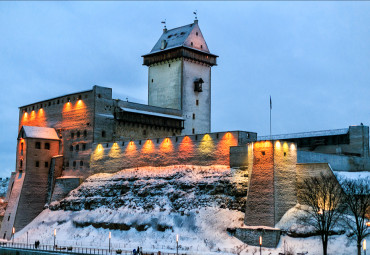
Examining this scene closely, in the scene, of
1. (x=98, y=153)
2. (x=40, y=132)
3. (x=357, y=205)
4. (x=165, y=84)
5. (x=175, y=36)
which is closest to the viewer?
(x=357, y=205)

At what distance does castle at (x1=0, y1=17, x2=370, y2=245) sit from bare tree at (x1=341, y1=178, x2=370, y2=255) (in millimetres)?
7069

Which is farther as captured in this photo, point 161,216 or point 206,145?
point 206,145

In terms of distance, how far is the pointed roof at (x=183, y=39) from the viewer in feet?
287

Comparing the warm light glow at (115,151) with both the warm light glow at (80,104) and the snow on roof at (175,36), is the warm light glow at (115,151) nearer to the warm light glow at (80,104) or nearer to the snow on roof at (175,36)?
the warm light glow at (80,104)

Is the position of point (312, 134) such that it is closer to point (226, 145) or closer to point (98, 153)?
point (226, 145)

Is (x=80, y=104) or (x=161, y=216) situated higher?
(x=80, y=104)

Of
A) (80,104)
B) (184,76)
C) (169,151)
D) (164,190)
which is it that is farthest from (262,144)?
(80,104)

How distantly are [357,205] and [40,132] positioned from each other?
46714 mm

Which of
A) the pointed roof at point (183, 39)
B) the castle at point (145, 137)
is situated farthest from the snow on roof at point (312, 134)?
the pointed roof at point (183, 39)

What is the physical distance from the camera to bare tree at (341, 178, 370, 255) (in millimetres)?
48656

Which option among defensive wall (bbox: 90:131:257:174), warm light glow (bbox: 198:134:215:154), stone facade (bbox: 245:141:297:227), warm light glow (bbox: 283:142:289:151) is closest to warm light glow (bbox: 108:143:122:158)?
defensive wall (bbox: 90:131:257:174)

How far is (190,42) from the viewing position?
87500mm

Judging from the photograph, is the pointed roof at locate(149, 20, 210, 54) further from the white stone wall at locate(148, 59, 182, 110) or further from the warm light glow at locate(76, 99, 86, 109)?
the warm light glow at locate(76, 99, 86, 109)

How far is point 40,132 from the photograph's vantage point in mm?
81062
